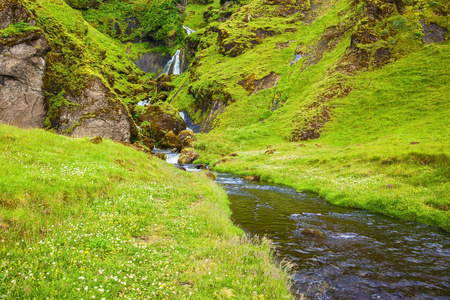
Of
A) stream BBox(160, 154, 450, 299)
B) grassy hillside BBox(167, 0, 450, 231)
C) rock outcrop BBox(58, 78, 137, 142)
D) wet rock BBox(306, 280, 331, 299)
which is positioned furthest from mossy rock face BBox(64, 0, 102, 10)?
wet rock BBox(306, 280, 331, 299)

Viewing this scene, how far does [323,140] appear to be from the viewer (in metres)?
46.6

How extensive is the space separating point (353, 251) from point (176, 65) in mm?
146257

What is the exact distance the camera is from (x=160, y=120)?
6806 cm

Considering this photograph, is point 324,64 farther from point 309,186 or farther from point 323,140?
point 309,186

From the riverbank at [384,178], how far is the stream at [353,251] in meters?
1.21

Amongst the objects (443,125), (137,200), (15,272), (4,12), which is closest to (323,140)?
(443,125)

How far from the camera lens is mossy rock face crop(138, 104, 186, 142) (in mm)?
67375

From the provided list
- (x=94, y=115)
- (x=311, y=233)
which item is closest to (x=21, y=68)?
(x=94, y=115)

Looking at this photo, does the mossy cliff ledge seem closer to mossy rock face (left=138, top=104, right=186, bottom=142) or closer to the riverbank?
mossy rock face (left=138, top=104, right=186, bottom=142)

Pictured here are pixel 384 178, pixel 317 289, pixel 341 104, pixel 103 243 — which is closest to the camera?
pixel 103 243

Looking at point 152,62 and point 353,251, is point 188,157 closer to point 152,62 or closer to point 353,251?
point 353,251

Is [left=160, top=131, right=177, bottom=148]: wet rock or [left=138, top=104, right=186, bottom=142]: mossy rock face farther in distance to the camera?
[left=138, top=104, right=186, bottom=142]: mossy rock face

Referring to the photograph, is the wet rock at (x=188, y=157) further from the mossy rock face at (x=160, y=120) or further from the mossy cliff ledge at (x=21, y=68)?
the mossy cliff ledge at (x=21, y=68)

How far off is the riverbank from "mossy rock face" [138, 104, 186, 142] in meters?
39.1
